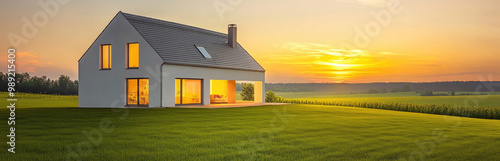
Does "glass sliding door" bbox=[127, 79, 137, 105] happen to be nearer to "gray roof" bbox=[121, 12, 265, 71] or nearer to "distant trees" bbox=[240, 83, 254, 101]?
"gray roof" bbox=[121, 12, 265, 71]

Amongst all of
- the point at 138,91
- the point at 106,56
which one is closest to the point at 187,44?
the point at 138,91

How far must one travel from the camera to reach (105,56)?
875 inches

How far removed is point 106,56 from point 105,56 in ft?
0.33

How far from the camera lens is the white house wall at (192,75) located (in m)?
20.7

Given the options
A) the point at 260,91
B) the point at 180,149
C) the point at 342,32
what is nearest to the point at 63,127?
the point at 180,149

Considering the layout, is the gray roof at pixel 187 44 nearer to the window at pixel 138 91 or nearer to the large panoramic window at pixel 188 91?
the large panoramic window at pixel 188 91

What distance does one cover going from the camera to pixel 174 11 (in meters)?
23.7

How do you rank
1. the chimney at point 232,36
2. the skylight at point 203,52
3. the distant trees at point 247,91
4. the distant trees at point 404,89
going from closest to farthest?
the skylight at point 203,52, the chimney at point 232,36, the distant trees at point 247,91, the distant trees at point 404,89

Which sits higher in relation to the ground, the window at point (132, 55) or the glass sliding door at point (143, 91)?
the window at point (132, 55)

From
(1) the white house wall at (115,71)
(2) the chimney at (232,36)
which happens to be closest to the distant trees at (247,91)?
(2) the chimney at (232,36)

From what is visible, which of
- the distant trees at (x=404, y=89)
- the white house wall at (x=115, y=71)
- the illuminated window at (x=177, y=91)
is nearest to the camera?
the white house wall at (x=115, y=71)

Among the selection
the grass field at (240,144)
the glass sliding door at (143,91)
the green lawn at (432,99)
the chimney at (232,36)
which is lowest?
the grass field at (240,144)

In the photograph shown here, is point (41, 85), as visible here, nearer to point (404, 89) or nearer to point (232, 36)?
point (232, 36)

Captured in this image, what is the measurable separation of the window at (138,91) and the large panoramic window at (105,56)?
5.72ft
